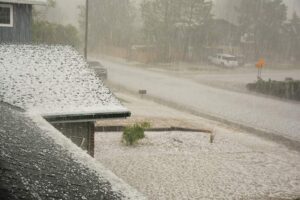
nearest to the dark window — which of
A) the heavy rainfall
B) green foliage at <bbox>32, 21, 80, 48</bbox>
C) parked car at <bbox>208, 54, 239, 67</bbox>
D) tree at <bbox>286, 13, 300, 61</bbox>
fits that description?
the heavy rainfall

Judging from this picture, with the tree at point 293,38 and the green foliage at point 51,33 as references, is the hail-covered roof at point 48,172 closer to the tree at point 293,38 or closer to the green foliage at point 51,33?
the green foliage at point 51,33

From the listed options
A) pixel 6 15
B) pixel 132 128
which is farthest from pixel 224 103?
pixel 6 15

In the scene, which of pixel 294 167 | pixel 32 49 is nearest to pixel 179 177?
pixel 294 167

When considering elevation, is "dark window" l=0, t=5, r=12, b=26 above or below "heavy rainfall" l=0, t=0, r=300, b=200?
above

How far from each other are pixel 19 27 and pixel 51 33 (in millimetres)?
15487

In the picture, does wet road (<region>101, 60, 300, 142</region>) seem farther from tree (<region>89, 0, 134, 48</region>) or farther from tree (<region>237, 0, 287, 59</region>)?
tree (<region>89, 0, 134, 48</region>)

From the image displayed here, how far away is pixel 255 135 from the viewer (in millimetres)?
17188

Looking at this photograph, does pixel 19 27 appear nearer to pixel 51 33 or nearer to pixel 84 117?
pixel 84 117

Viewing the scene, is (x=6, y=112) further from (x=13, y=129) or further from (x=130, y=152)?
(x=130, y=152)

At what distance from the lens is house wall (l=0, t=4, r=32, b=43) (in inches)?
661

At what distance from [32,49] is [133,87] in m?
17.8

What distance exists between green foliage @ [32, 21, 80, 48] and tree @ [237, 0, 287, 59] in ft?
76.9

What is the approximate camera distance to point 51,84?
8.80 m

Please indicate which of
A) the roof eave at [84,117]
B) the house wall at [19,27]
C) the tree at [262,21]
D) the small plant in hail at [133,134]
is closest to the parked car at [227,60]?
the tree at [262,21]
